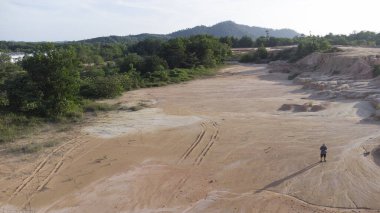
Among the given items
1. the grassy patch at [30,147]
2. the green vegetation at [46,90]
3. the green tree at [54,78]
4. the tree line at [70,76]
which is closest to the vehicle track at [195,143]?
the grassy patch at [30,147]

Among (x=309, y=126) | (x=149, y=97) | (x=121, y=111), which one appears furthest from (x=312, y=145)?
(x=149, y=97)

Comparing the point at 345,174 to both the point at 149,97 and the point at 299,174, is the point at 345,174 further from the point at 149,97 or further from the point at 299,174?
the point at 149,97

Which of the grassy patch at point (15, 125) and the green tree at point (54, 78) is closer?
the grassy patch at point (15, 125)

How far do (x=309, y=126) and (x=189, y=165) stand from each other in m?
8.91

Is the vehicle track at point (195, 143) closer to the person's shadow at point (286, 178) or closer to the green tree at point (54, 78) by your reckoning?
the person's shadow at point (286, 178)

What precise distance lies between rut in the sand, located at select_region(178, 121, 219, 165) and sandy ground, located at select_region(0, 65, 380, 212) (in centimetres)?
5

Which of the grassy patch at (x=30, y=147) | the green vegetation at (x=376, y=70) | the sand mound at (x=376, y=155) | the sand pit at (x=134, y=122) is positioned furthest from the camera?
the green vegetation at (x=376, y=70)

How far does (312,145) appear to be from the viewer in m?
19.0

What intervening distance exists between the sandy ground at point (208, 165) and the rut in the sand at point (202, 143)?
0.05 metres

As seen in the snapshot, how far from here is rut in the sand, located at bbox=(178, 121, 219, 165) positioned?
1796cm

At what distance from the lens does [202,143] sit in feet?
65.9

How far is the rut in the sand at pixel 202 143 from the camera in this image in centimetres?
1796

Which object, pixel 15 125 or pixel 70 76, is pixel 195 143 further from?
pixel 15 125

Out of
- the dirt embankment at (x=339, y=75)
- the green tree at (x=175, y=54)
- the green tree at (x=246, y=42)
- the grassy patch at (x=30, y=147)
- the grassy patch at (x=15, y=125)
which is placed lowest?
the grassy patch at (x=30, y=147)
